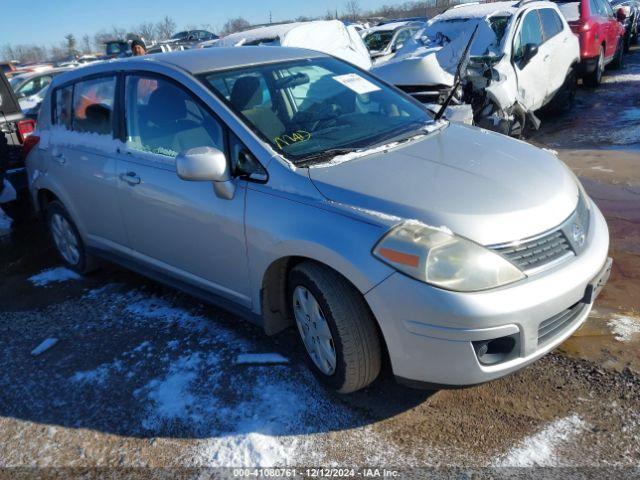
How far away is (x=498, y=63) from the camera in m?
6.79

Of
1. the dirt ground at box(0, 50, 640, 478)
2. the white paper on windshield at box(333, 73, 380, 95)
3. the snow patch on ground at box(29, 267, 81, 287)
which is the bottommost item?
the dirt ground at box(0, 50, 640, 478)

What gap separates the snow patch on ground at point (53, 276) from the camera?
181 inches

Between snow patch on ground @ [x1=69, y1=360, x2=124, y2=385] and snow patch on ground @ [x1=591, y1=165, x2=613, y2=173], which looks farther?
snow patch on ground @ [x1=591, y1=165, x2=613, y2=173]

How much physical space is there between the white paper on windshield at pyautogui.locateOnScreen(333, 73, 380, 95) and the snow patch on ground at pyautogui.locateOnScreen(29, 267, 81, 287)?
278cm

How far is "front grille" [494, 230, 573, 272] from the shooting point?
228cm

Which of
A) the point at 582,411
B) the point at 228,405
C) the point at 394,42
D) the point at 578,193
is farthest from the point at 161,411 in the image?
the point at 394,42

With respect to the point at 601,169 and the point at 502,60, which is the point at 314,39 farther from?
the point at 601,169

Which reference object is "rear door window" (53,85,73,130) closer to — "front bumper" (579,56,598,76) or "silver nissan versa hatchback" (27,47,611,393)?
"silver nissan versa hatchback" (27,47,611,393)

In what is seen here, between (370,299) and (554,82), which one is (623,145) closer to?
(554,82)

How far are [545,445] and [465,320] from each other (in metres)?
0.71

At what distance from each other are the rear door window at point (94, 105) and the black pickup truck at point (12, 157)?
1982 mm

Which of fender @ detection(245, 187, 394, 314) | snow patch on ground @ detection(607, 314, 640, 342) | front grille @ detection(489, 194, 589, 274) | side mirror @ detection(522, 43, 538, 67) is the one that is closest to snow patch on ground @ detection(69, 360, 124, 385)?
fender @ detection(245, 187, 394, 314)

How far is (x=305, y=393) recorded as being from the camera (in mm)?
2811

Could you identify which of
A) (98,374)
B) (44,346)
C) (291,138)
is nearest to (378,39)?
(291,138)
